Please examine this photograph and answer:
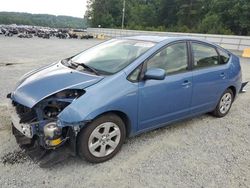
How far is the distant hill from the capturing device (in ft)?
360

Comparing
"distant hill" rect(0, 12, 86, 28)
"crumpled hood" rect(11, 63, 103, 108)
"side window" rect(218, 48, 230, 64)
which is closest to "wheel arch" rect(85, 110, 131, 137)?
"crumpled hood" rect(11, 63, 103, 108)

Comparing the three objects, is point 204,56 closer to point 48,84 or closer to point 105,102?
point 105,102

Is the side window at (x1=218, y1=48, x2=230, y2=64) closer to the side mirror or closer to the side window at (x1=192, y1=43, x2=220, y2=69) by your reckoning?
the side window at (x1=192, y1=43, x2=220, y2=69)

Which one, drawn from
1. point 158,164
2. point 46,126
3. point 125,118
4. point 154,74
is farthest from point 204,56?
point 46,126

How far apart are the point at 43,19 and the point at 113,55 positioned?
129 m

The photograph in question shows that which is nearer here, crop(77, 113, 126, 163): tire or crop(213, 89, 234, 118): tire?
crop(77, 113, 126, 163): tire

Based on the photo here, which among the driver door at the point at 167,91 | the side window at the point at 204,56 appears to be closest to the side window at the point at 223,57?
the side window at the point at 204,56

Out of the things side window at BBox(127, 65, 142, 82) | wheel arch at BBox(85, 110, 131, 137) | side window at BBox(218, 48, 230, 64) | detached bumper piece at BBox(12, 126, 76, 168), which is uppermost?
side window at BBox(218, 48, 230, 64)

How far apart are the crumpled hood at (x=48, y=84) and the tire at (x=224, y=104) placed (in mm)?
2654

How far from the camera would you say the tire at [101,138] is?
3.04 metres

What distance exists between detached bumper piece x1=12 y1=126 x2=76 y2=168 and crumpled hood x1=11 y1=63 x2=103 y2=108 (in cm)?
49

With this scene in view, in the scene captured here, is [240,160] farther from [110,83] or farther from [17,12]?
[17,12]

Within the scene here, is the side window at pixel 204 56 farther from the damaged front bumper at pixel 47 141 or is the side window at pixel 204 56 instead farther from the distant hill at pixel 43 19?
the distant hill at pixel 43 19

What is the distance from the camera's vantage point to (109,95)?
3.11m
